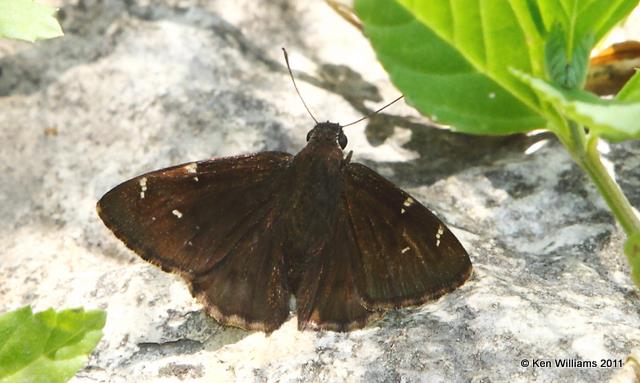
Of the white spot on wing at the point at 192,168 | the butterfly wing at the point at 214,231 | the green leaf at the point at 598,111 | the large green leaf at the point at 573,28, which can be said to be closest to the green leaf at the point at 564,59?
the large green leaf at the point at 573,28

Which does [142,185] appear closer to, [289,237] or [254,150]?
[289,237]

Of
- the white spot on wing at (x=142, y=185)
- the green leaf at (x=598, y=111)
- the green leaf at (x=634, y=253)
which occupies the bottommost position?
the white spot on wing at (x=142, y=185)

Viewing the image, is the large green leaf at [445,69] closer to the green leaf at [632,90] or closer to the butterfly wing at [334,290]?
the green leaf at [632,90]

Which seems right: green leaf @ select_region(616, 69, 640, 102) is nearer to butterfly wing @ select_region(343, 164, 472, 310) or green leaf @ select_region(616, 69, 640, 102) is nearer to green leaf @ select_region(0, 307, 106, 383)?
butterfly wing @ select_region(343, 164, 472, 310)

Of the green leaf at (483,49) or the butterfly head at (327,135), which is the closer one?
the green leaf at (483,49)

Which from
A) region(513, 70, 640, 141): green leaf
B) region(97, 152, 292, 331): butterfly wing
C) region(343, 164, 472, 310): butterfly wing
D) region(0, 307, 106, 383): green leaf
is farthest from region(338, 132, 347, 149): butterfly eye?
region(0, 307, 106, 383): green leaf

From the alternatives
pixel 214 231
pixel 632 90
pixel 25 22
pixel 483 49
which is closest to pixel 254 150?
pixel 214 231

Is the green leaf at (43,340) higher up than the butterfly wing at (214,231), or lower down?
lower down
